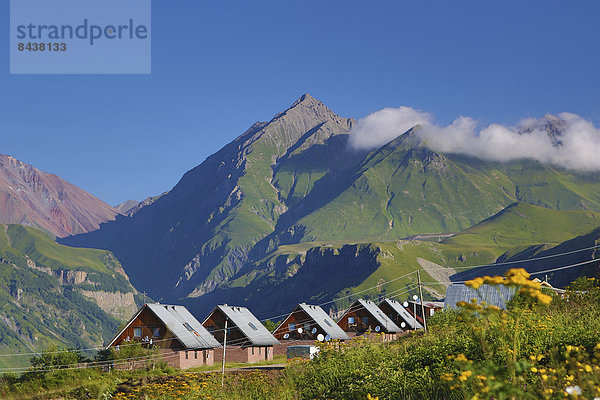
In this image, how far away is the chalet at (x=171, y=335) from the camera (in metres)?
68.2

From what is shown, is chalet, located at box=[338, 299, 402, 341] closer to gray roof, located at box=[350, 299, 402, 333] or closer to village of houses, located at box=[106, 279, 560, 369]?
gray roof, located at box=[350, 299, 402, 333]

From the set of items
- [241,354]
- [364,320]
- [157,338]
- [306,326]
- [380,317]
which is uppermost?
[157,338]

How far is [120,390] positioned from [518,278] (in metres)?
17.4

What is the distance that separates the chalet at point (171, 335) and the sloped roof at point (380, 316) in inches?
1111

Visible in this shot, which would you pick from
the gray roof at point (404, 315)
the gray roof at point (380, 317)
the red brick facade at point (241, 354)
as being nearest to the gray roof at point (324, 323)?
the gray roof at point (380, 317)

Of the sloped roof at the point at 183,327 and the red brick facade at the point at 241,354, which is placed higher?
the sloped roof at the point at 183,327

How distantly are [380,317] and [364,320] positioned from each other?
9.67ft

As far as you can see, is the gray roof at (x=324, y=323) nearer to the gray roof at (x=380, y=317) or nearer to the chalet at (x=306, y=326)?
the chalet at (x=306, y=326)

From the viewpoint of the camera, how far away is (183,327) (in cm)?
7169

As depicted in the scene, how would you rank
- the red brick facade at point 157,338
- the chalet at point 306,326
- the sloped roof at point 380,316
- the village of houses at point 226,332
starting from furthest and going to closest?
the sloped roof at point 380,316
the chalet at point 306,326
the red brick facade at point 157,338
the village of houses at point 226,332

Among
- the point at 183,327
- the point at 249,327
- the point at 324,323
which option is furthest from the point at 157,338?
the point at 324,323

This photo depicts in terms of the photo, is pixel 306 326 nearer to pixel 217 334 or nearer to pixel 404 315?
pixel 217 334

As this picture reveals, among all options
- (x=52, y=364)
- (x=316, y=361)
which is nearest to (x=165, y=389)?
(x=316, y=361)

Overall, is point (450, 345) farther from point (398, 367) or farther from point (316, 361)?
point (316, 361)
